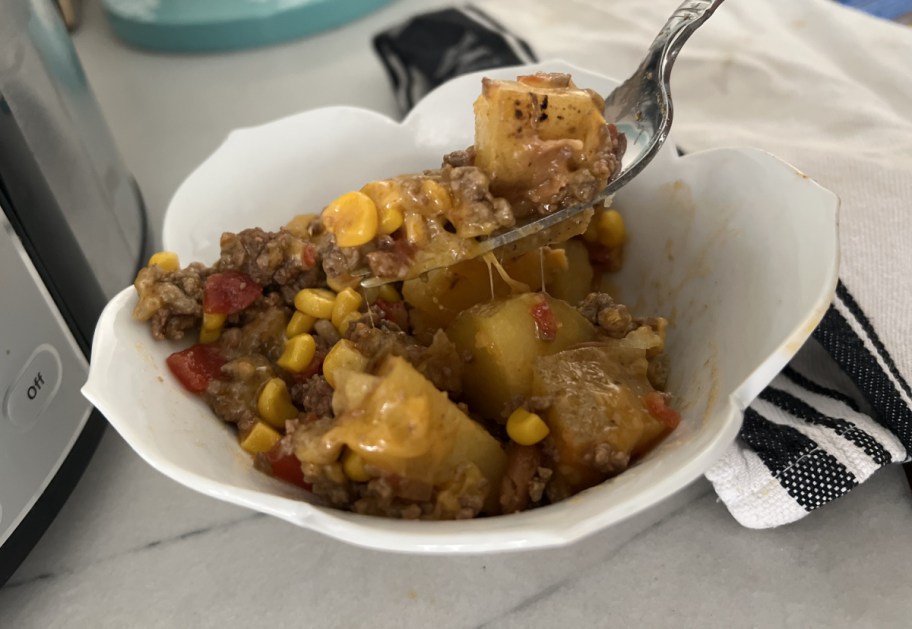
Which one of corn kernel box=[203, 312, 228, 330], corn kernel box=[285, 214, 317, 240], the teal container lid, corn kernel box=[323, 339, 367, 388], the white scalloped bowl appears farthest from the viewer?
the teal container lid

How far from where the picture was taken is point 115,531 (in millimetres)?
1126

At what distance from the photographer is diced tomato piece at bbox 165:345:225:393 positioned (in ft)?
3.32

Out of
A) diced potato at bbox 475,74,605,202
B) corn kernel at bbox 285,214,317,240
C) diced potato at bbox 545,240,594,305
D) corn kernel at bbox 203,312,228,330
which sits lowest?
diced potato at bbox 545,240,594,305

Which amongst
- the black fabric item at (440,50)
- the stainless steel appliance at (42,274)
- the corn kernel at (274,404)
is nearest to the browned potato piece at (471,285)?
the corn kernel at (274,404)

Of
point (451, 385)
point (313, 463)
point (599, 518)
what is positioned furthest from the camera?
point (451, 385)

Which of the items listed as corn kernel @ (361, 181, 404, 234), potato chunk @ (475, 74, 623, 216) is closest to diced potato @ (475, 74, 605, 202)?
potato chunk @ (475, 74, 623, 216)

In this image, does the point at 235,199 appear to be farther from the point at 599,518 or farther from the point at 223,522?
the point at 599,518

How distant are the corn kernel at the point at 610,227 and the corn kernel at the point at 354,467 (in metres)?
0.62

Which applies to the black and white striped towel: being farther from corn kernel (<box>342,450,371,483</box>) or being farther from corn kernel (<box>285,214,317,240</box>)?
corn kernel (<box>285,214,317,240</box>)

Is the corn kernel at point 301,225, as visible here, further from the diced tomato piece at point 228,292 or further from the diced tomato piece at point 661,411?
the diced tomato piece at point 661,411

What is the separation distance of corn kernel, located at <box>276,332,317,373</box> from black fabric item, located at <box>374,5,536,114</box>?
85cm

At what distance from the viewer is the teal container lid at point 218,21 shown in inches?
82.0

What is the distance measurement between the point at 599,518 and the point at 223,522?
0.66 metres

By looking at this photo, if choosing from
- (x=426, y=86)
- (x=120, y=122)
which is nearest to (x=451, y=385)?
(x=426, y=86)
